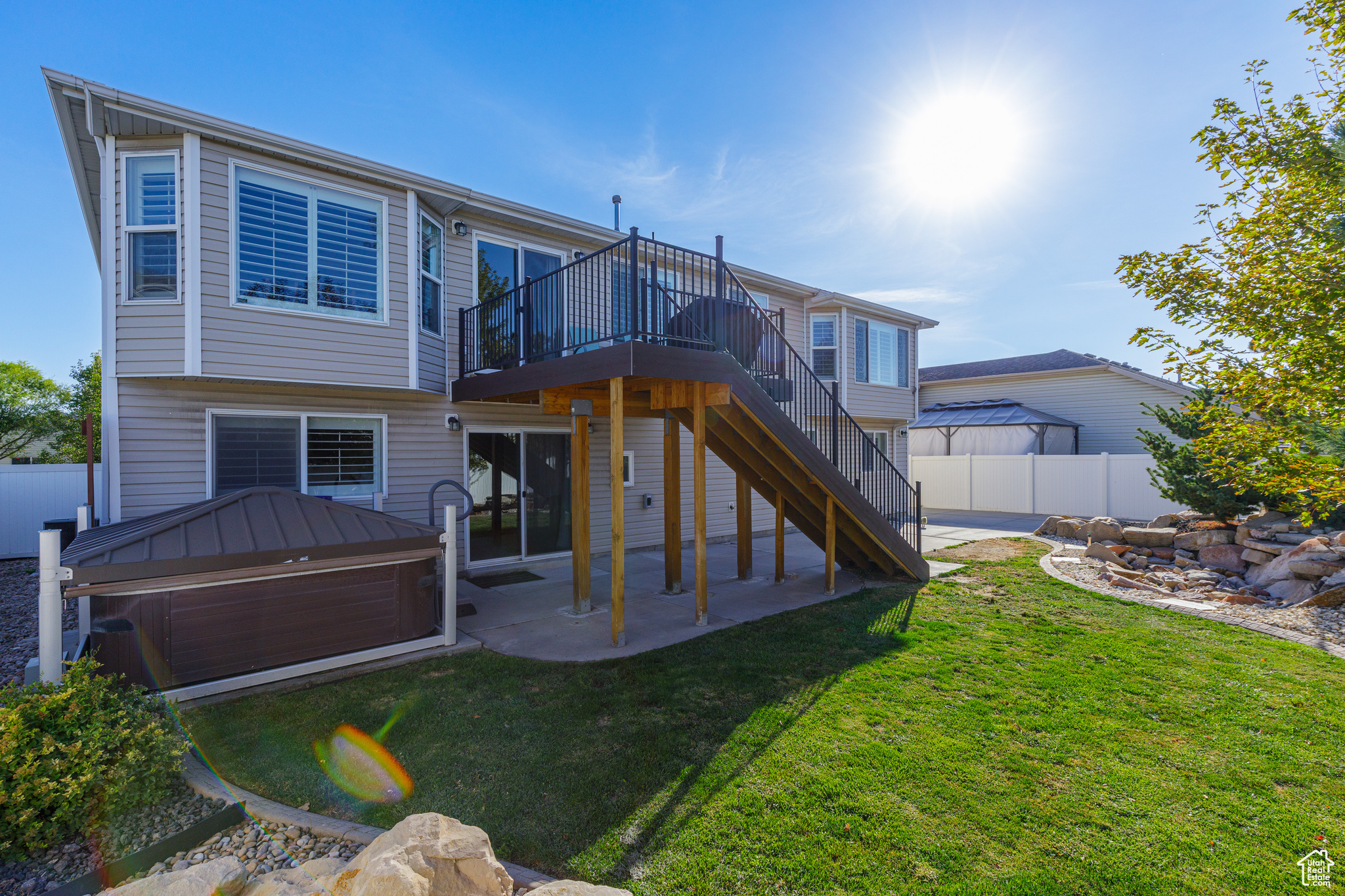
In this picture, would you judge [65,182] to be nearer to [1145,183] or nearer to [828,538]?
[828,538]

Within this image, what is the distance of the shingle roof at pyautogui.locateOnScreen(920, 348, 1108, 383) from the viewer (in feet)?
63.1

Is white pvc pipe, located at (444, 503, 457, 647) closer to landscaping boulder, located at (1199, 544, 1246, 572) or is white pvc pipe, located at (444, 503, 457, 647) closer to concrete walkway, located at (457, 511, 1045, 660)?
concrete walkway, located at (457, 511, 1045, 660)

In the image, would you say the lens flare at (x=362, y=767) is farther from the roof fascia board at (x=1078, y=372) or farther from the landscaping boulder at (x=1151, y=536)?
the roof fascia board at (x=1078, y=372)

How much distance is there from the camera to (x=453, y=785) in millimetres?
3074

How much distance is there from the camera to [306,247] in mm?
6211

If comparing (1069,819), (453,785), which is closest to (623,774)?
(453,785)

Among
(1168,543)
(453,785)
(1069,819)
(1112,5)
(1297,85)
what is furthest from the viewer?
(1168,543)

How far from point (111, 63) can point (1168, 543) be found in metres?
16.6

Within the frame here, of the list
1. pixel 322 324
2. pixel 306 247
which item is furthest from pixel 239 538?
pixel 306 247

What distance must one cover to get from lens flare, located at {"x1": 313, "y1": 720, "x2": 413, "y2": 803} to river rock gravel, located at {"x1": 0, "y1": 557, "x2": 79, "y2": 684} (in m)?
1.79

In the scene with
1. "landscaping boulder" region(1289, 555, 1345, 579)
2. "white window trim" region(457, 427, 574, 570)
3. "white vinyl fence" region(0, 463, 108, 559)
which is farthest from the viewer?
"white vinyl fence" region(0, 463, 108, 559)

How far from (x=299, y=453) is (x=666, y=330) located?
4.55m

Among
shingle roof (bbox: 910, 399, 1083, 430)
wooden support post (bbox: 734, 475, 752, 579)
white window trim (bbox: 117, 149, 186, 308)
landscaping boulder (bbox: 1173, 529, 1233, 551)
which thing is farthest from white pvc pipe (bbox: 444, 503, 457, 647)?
shingle roof (bbox: 910, 399, 1083, 430)

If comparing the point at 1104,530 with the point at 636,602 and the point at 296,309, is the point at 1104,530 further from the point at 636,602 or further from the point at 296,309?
Result: the point at 296,309
